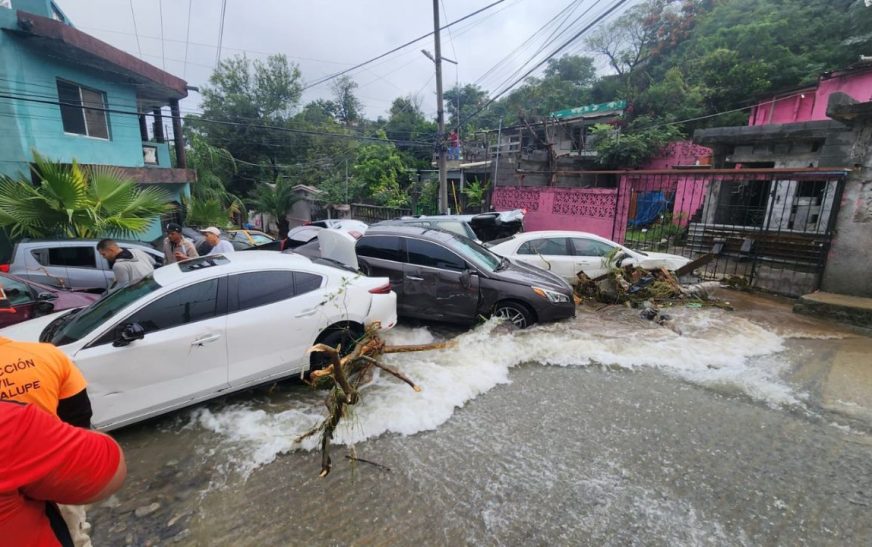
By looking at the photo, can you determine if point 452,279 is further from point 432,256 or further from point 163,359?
point 163,359

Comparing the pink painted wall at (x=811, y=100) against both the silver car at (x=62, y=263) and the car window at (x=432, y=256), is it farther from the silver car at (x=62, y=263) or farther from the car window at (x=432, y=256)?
the silver car at (x=62, y=263)

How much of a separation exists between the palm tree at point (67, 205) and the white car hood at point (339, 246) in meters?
4.11

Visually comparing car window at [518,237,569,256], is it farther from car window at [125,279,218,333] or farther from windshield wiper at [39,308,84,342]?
windshield wiper at [39,308,84,342]

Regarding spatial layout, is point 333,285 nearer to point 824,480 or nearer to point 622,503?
point 622,503

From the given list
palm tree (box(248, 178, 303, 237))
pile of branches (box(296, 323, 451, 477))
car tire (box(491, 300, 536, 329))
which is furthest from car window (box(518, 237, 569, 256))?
palm tree (box(248, 178, 303, 237))

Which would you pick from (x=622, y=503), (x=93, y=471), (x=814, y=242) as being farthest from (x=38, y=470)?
(x=814, y=242)

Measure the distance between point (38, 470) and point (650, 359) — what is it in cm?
547

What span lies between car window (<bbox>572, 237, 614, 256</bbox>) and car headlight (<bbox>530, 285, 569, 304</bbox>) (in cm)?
232

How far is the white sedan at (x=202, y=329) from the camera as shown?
3318 mm

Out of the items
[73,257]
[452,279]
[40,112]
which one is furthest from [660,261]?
[40,112]

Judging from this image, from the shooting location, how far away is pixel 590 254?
7.84 meters

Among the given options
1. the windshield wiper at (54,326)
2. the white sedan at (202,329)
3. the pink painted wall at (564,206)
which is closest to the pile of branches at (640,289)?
the pink painted wall at (564,206)

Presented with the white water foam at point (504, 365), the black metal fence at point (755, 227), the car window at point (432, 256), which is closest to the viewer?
the white water foam at point (504, 365)

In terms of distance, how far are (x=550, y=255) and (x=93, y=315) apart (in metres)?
6.88
